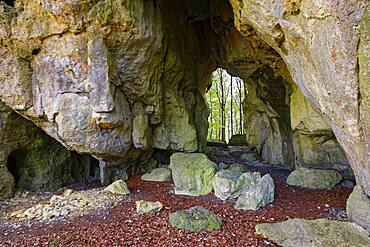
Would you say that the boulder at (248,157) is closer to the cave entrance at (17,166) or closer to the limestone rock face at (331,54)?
the limestone rock face at (331,54)

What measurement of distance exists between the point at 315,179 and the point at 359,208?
3468 millimetres

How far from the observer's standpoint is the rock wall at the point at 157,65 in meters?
4.98

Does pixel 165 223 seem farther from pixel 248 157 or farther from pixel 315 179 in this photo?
pixel 248 157

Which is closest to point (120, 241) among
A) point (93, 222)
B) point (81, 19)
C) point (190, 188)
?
point (93, 222)

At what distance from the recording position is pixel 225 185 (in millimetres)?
7637

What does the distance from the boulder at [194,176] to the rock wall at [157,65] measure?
178cm

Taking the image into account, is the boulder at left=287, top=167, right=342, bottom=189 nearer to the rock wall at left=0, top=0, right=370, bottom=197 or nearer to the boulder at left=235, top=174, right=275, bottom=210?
the boulder at left=235, top=174, right=275, bottom=210

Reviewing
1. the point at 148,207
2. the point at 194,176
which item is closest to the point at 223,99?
the point at 194,176

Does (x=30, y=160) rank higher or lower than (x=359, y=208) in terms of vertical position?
higher

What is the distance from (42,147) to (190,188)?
5559mm

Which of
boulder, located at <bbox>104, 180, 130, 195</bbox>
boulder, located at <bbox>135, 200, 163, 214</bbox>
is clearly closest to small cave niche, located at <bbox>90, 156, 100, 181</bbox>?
boulder, located at <bbox>104, 180, 130, 195</bbox>

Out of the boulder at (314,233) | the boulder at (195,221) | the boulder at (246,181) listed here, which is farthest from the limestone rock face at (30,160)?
the boulder at (314,233)

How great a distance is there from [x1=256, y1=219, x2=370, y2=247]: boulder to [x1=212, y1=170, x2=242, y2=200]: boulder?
87.4 inches

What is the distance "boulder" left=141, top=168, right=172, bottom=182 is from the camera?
9688mm
